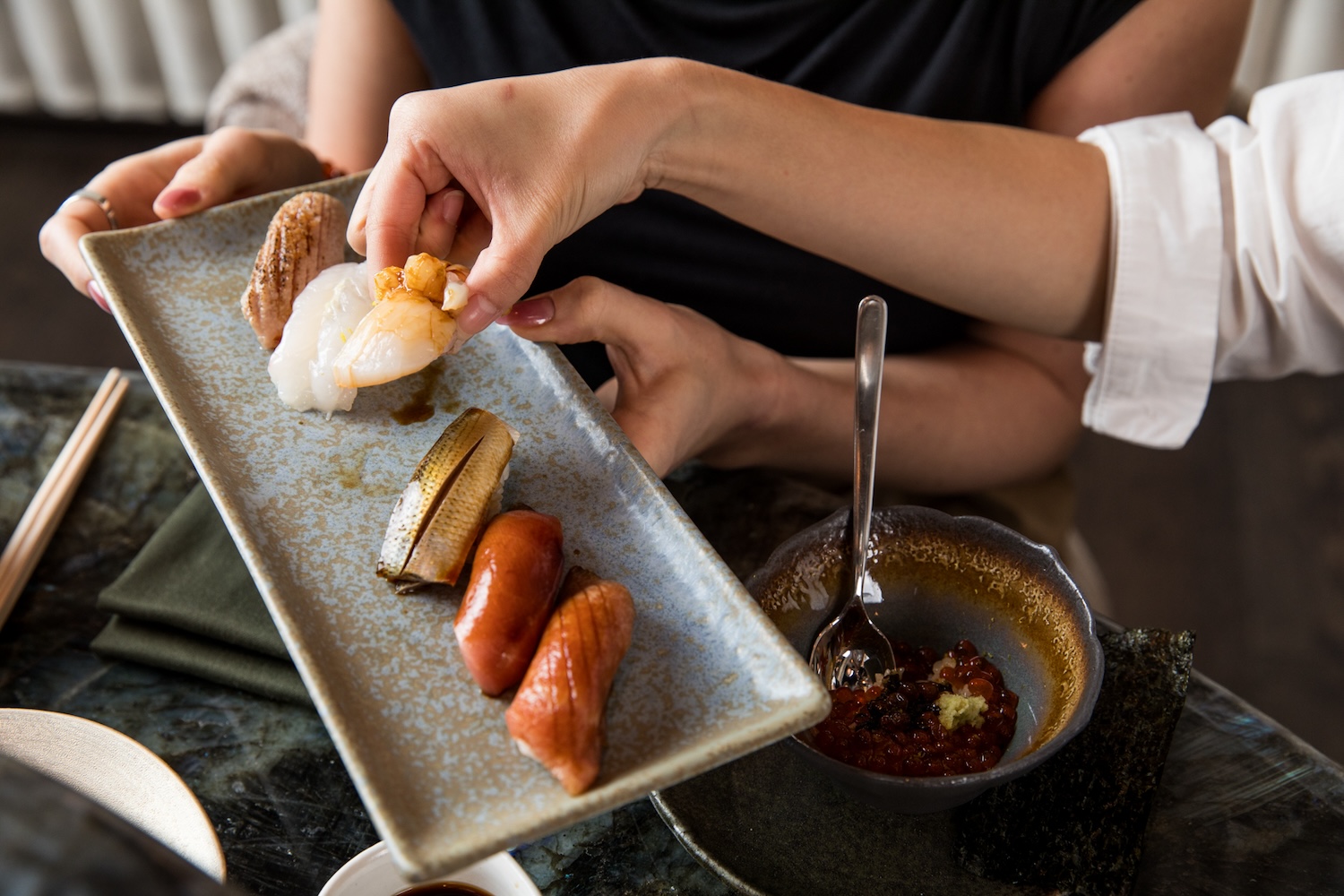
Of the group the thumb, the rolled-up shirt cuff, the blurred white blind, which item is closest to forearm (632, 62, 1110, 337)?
the rolled-up shirt cuff

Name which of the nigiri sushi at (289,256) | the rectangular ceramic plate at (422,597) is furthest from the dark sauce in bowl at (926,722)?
the nigiri sushi at (289,256)

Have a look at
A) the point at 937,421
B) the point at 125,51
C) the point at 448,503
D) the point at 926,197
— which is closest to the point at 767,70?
the point at 926,197

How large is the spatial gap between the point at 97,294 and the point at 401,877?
84 centimetres

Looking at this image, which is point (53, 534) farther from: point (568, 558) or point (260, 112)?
point (260, 112)

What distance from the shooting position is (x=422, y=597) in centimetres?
89

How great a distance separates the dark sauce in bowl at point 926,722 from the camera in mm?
838

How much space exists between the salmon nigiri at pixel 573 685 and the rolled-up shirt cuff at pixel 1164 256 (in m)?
0.74

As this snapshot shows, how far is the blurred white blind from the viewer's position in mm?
3199

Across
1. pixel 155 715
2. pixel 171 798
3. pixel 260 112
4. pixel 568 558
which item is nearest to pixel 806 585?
pixel 568 558

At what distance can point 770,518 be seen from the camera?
A: 1229 millimetres

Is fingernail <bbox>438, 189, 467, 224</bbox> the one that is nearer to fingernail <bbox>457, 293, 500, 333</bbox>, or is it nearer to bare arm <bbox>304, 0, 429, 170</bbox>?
fingernail <bbox>457, 293, 500, 333</bbox>

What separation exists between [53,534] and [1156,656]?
1.21 metres

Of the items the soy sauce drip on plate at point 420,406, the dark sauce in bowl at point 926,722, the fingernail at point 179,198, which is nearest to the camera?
the dark sauce in bowl at point 926,722

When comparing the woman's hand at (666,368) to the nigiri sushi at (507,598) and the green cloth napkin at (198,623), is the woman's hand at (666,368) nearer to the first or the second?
the nigiri sushi at (507,598)
